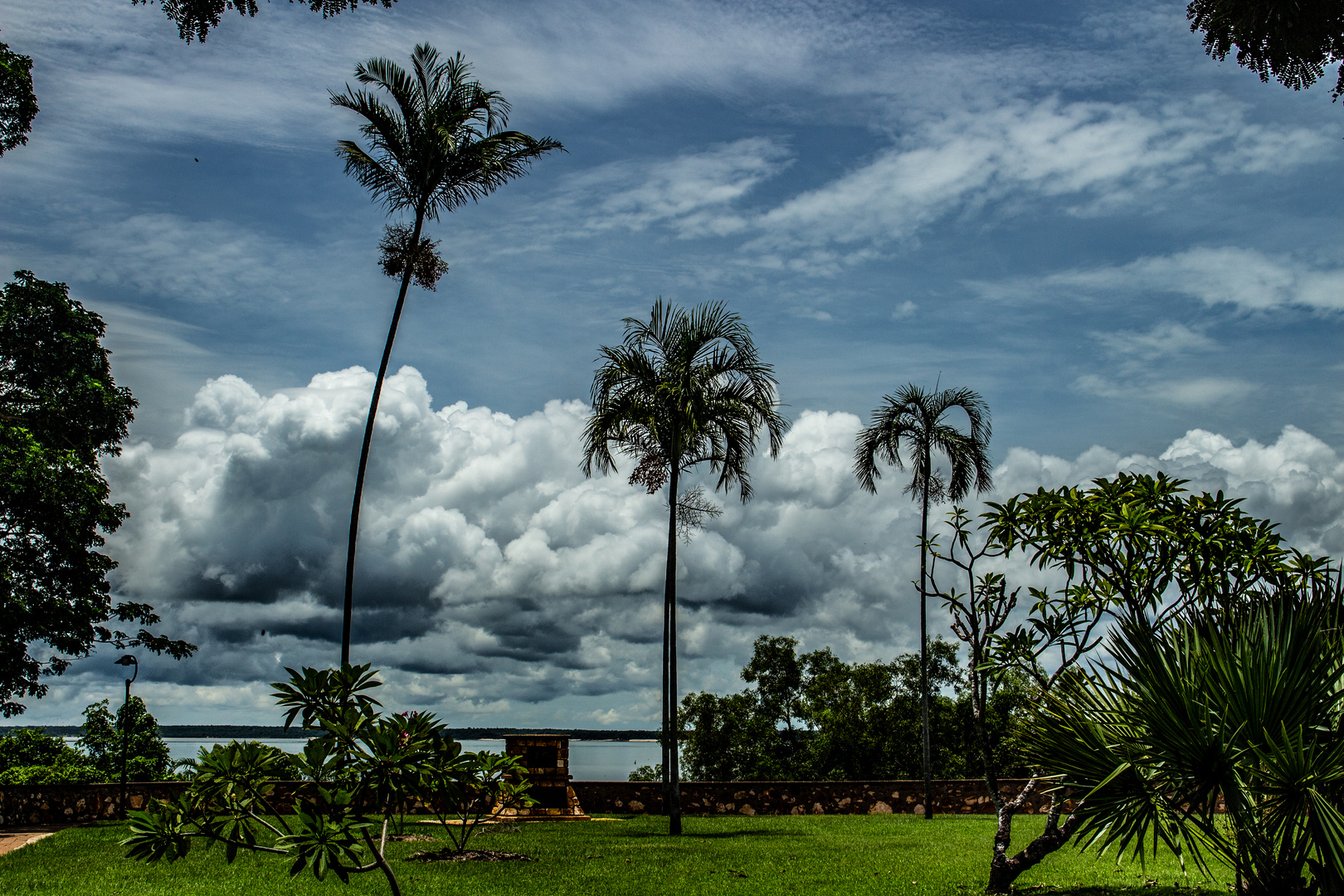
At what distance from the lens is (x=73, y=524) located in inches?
765

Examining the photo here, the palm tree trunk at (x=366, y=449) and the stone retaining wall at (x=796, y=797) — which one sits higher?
the palm tree trunk at (x=366, y=449)

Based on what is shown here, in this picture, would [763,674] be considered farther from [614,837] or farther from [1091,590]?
[1091,590]

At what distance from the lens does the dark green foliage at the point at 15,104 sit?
55.6 feet

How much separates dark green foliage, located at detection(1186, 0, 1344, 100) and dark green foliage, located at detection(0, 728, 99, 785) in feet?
81.8

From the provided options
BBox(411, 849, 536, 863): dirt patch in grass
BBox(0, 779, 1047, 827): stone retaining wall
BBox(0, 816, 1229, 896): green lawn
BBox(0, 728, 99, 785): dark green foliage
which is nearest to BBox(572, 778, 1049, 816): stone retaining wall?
BBox(0, 779, 1047, 827): stone retaining wall

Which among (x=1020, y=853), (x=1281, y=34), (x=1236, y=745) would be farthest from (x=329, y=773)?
(x=1281, y=34)

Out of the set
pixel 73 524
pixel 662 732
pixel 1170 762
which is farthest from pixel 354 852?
pixel 73 524

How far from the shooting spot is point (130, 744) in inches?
896

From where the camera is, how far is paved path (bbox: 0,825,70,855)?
13633 mm

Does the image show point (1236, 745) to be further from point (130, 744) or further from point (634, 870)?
point (130, 744)

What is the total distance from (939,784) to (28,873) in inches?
698

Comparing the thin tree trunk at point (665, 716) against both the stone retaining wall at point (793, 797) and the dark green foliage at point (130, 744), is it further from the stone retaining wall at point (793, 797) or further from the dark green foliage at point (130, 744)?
the dark green foliage at point (130, 744)

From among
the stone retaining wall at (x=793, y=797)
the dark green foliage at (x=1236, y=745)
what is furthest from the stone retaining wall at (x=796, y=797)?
the dark green foliage at (x=1236, y=745)

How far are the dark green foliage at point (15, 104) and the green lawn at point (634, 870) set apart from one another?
1237 cm
